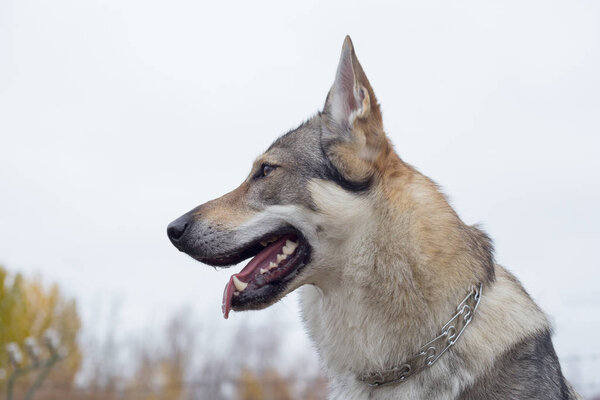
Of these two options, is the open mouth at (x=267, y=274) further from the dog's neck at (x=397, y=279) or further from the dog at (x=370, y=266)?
the dog's neck at (x=397, y=279)

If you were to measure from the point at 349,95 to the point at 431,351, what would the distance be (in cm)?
182

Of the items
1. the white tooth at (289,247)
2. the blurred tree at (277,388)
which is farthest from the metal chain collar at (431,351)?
the blurred tree at (277,388)

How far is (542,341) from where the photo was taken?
3828mm

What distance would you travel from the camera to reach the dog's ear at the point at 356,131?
4.13 metres

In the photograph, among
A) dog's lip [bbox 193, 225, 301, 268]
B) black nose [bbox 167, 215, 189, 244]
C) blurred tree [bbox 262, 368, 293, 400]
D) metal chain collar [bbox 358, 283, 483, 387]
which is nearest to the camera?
metal chain collar [bbox 358, 283, 483, 387]

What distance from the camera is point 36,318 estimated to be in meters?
50.7

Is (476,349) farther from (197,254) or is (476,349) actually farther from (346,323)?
(197,254)

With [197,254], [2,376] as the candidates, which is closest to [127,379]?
[2,376]

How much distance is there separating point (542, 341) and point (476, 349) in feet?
1.58

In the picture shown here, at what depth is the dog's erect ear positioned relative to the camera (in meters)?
4.14

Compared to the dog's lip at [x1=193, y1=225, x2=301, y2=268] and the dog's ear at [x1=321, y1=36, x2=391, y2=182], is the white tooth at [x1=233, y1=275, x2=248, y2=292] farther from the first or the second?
the dog's ear at [x1=321, y1=36, x2=391, y2=182]

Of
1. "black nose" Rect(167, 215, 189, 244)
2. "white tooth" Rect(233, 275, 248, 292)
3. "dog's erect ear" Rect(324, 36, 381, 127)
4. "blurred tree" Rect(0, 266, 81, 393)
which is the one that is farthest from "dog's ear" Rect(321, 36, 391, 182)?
"blurred tree" Rect(0, 266, 81, 393)

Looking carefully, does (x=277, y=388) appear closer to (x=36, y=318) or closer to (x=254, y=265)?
(x=254, y=265)

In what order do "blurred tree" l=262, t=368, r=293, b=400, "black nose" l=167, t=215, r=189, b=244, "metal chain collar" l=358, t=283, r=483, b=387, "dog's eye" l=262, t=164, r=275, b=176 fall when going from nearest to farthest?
"metal chain collar" l=358, t=283, r=483, b=387 < "black nose" l=167, t=215, r=189, b=244 < "dog's eye" l=262, t=164, r=275, b=176 < "blurred tree" l=262, t=368, r=293, b=400
